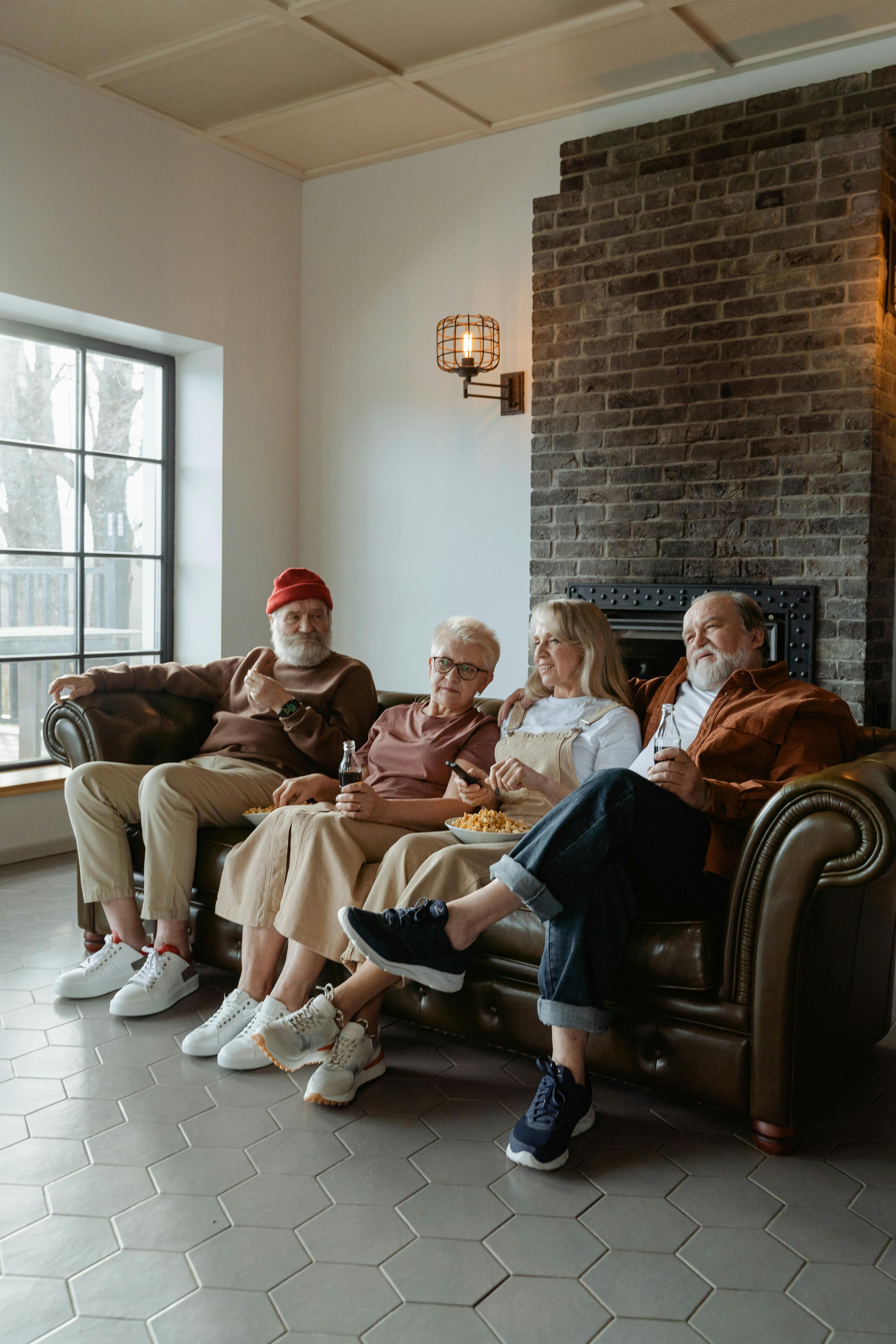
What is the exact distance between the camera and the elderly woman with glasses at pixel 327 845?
8.30 ft

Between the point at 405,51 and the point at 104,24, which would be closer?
the point at 104,24

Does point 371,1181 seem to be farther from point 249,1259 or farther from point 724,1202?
point 724,1202

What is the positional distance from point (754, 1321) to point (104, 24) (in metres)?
4.39

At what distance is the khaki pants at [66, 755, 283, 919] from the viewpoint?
295 centimetres

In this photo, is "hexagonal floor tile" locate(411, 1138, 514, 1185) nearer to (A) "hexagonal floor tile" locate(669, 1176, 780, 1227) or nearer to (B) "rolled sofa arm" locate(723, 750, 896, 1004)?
(A) "hexagonal floor tile" locate(669, 1176, 780, 1227)

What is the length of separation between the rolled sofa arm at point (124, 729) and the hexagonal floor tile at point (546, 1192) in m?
1.74

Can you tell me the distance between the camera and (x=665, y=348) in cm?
425

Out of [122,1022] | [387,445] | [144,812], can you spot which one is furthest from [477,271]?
[122,1022]

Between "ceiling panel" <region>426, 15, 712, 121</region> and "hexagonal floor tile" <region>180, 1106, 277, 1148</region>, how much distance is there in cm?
376

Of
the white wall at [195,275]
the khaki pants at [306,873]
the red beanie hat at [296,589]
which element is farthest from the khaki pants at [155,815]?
the white wall at [195,275]

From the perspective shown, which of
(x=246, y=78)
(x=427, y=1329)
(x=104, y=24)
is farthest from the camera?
(x=246, y=78)

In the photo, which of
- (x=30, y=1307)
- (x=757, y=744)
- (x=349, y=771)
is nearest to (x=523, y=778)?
(x=349, y=771)

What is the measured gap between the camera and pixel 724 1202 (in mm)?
1979

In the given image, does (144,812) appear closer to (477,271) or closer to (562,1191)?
(562,1191)
